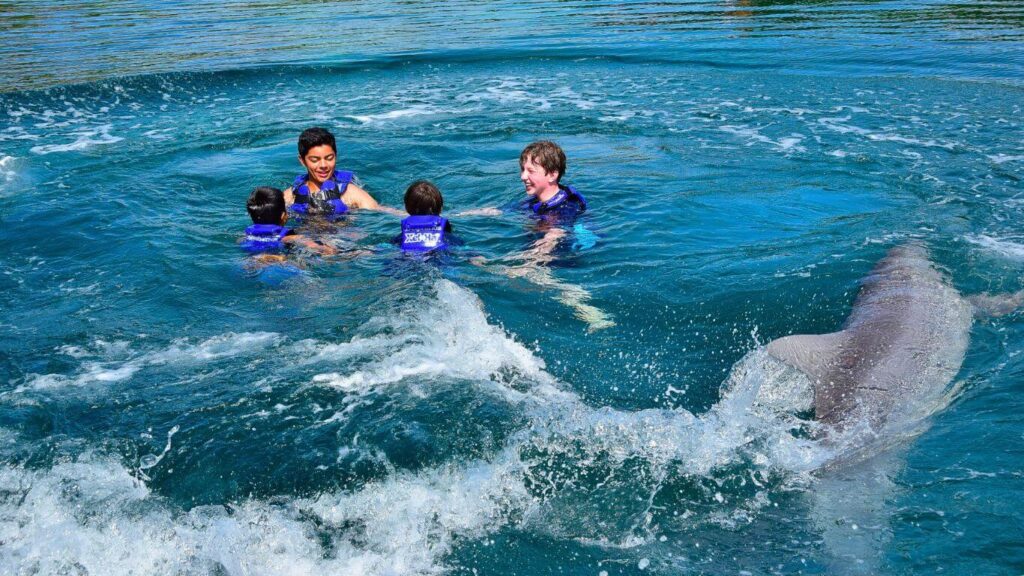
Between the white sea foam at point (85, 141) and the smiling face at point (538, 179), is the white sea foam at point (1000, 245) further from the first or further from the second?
the white sea foam at point (85, 141)

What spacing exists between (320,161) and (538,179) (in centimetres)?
234

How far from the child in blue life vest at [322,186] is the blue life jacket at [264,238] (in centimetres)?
114

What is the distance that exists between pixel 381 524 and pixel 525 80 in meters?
13.1

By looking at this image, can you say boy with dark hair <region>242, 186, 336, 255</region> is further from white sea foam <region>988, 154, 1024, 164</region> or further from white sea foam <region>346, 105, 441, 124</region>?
white sea foam <region>988, 154, 1024, 164</region>

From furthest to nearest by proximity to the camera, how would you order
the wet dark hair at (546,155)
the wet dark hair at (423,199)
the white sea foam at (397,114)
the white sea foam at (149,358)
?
1. the white sea foam at (397,114)
2. the wet dark hair at (546,155)
3. the wet dark hair at (423,199)
4. the white sea foam at (149,358)

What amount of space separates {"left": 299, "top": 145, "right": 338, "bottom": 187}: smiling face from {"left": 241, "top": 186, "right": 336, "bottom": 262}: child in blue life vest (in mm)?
988

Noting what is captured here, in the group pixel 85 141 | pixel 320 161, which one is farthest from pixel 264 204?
pixel 85 141

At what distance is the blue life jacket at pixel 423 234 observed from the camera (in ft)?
25.3

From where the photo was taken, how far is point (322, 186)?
9.19 metres

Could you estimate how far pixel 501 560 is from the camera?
161 inches

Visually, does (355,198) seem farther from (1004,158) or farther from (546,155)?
(1004,158)

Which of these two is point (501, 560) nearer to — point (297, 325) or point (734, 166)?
point (297, 325)

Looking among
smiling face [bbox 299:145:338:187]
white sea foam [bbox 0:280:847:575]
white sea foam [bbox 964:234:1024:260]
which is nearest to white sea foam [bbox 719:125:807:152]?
white sea foam [bbox 964:234:1024:260]

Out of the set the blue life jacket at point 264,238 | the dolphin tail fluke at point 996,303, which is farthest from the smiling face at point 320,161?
the dolphin tail fluke at point 996,303
